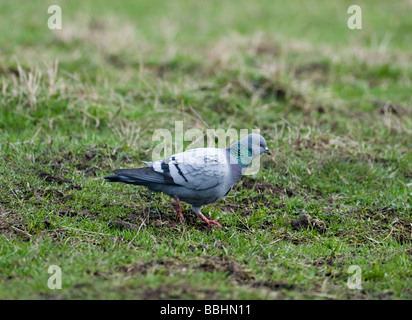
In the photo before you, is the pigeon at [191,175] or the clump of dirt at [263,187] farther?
the clump of dirt at [263,187]

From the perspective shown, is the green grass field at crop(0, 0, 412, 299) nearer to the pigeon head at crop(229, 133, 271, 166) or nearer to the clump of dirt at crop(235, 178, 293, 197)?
the clump of dirt at crop(235, 178, 293, 197)

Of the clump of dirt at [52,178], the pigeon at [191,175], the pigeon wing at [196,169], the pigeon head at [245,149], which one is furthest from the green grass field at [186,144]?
the pigeon head at [245,149]

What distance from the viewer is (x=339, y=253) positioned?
15.8 feet

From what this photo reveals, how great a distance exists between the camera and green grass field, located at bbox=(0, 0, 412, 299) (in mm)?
4219

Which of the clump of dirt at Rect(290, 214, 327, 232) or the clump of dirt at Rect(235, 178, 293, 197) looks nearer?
the clump of dirt at Rect(290, 214, 327, 232)

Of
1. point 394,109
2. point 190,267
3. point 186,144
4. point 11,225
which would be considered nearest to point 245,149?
point 190,267

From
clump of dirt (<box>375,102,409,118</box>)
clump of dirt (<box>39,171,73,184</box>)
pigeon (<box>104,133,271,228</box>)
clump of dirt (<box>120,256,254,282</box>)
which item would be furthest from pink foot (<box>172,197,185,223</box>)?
clump of dirt (<box>375,102,409,118</box>)

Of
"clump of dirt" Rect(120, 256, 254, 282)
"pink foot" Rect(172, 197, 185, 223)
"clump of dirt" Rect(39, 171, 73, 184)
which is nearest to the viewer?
"clump of dirt" Rect(120, 256, 254, 282)

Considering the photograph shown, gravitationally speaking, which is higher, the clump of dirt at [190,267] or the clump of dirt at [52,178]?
the clump of dirt at [52,178]

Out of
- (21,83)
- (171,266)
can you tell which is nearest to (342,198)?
(171,266)

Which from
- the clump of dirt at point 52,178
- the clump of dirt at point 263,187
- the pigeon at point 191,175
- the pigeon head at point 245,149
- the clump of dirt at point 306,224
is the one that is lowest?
the clump of dirt at point 306,224

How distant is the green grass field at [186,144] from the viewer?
4219mm

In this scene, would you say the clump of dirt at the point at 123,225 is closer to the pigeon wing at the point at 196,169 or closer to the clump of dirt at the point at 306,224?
the pigeon wing at the point at 196,169

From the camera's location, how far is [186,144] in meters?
6.85
